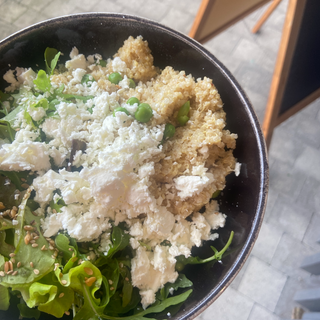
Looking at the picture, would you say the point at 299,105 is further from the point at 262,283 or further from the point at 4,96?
the point at 4,96

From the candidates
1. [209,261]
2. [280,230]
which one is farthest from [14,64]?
[280,230]

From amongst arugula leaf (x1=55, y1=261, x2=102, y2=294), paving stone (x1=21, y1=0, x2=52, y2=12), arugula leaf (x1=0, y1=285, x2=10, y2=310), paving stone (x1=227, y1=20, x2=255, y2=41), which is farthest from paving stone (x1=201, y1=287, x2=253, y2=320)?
paving stone (x1=21, y1=0, x2=52, y2=12)

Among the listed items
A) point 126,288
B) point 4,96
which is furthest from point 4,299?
point 4,96

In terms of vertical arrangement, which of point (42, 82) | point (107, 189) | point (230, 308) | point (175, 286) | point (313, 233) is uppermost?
point (42, 82)

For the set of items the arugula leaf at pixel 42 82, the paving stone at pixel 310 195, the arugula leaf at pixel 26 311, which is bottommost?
the paving stone at pixel 310 195

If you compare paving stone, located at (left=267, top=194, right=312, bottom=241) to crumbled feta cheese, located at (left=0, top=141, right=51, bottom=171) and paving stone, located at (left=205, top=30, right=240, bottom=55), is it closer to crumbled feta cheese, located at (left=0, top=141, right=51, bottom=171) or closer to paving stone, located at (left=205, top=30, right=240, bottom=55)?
paving stone, located at (left=205, top=30, right=240, bottom=55)

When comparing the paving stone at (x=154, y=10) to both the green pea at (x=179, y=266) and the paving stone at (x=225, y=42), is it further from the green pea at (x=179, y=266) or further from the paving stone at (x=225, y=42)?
the green pea at (x=179, y=266)

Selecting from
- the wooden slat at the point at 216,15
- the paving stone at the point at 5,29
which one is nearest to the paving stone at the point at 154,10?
the wooden slat at the point at 216,15
